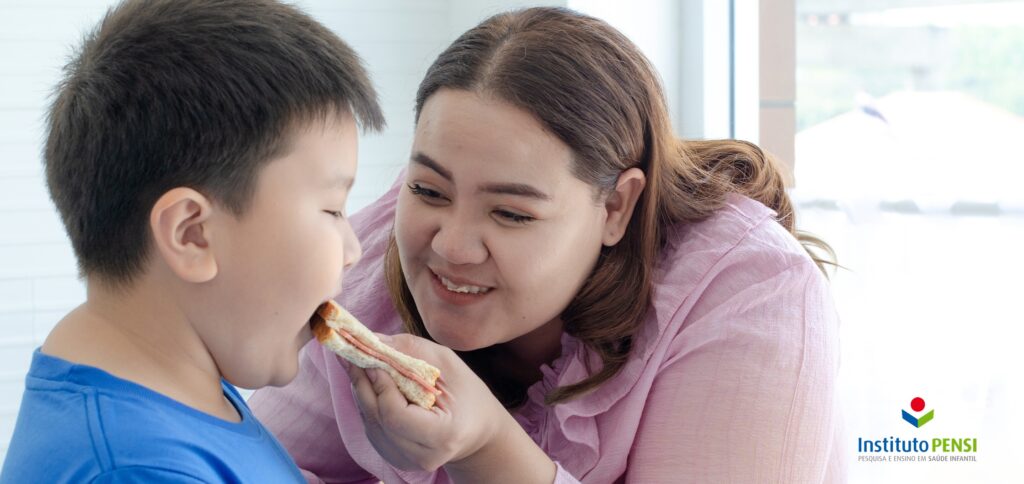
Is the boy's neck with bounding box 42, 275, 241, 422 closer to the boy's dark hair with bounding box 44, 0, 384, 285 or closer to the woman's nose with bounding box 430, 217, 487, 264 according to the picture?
the boy's dark hair with bounding box 44, 0, 384, 285

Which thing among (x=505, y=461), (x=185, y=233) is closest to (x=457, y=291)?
(x=505, y=461)

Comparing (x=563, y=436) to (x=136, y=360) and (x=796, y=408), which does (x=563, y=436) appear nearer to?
(x=796, y=408)

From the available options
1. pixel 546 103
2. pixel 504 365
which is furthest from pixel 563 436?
pixel 546 103

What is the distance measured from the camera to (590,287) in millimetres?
1468

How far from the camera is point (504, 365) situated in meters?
1.62

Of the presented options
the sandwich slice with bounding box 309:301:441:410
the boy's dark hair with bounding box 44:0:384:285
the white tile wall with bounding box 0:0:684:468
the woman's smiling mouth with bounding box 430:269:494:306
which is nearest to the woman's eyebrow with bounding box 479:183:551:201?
the woman's smiling mouth with bounding box 430:269:494:306

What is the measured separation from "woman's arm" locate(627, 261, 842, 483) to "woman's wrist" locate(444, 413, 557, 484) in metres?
0.16

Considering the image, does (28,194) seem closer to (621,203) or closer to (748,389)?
(621,203)

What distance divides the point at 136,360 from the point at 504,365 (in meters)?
0.76

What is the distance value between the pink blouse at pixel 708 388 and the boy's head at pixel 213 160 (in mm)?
512

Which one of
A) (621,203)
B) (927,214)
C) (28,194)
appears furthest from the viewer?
(28,194)

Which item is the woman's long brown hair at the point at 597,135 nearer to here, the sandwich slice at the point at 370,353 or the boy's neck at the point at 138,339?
the sandwich slice at the point at 370,353

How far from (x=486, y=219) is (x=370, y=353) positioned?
0.89 ft

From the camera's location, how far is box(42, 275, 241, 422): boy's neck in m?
0.93
